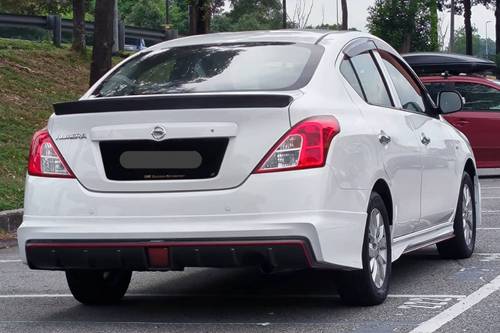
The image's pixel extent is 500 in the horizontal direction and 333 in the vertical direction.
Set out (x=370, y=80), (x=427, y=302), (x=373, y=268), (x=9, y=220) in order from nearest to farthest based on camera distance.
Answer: (x=373, y=268)
(x=427, y=302)
(x=370, y=80)
(x=9, y=220)

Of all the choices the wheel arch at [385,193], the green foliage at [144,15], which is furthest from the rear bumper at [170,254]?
the green foliage at [144,15]

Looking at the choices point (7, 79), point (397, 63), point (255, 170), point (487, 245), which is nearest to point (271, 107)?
point (255, 170)

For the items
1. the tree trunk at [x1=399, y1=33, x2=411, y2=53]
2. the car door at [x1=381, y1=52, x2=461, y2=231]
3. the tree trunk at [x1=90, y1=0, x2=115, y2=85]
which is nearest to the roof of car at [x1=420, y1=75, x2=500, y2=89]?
the tree trunk at [x1=90, y1=0, x2=115, y2=85]

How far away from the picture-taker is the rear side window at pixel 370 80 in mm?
7938

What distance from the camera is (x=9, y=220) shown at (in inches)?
515

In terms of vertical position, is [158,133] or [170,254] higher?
[158,133]

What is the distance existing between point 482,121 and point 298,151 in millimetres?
12853

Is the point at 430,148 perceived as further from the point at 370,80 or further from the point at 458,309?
the point at 458,309

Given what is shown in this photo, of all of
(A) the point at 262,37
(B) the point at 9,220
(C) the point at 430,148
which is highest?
(A) the point at 262,37

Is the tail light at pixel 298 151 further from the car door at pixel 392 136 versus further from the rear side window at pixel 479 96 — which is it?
the rear side window at pixel 479 96

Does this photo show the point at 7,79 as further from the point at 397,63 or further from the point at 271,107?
the point at 271,107

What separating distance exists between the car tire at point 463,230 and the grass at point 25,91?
18.8ft

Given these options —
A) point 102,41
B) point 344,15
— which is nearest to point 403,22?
point 344,15


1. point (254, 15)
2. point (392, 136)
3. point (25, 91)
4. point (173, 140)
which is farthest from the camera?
point (254, 15)
